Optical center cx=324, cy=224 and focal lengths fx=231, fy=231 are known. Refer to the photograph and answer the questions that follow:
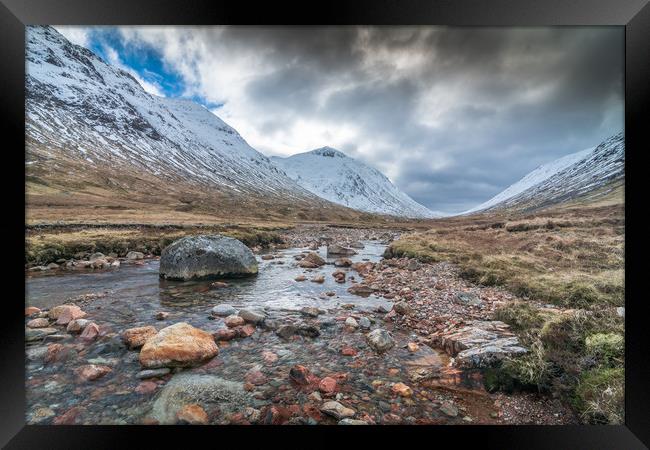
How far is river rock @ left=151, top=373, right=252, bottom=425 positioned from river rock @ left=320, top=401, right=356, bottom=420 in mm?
859

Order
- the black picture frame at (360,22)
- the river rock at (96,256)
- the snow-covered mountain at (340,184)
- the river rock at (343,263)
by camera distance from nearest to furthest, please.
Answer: the black picture frame at (360,22)
the river rock at (96,256)
the river rock at (343,263)
the snow-covered mountain at (340,184)

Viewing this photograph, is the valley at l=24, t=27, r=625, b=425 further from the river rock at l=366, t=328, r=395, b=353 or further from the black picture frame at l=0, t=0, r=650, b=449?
the black picture frame at l=0, t=0, r=650, b=449

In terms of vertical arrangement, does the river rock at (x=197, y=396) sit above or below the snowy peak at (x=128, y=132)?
below

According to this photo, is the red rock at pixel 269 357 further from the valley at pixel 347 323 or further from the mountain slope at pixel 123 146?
the mountain slope at pixel 123 146

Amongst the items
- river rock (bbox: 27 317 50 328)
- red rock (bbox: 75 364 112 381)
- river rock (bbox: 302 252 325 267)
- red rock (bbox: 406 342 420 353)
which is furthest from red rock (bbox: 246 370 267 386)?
river rock (bbox: 302 252 325 267)

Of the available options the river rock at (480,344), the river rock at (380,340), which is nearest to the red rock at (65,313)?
the river rock at (380,340)

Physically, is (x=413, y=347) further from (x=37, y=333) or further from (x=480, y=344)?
(x=37, y=333)

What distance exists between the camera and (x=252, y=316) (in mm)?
3791

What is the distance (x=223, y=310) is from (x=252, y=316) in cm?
61

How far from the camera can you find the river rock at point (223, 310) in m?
3.95

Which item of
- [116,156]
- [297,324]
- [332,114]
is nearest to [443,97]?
[332,114]

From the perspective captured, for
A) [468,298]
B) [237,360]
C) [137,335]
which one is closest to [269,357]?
[237,360]

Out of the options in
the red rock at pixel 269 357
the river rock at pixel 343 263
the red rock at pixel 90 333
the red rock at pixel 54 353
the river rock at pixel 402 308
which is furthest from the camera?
the river rock at pixel 343 263

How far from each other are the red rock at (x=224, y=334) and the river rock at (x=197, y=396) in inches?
24.5
